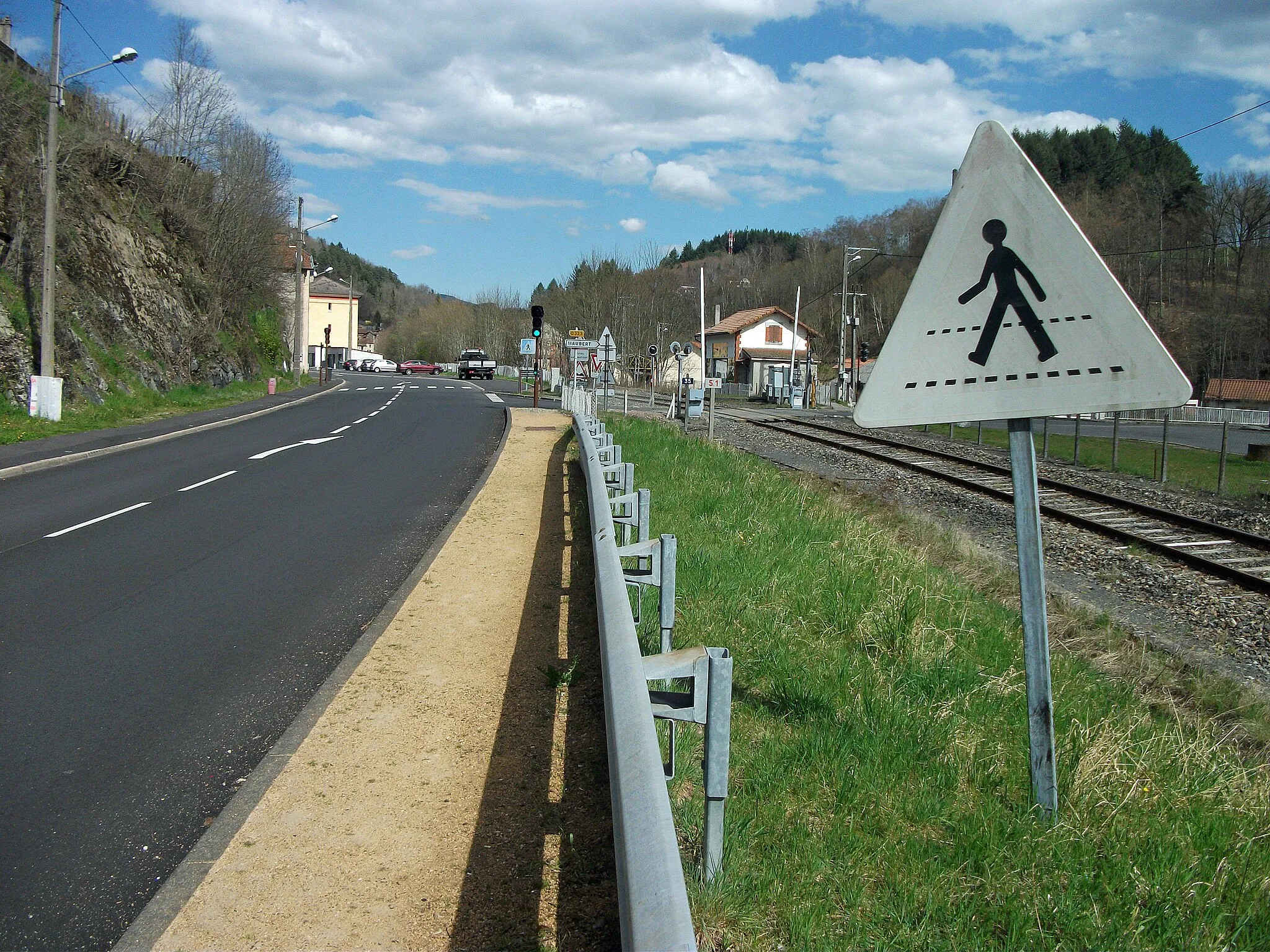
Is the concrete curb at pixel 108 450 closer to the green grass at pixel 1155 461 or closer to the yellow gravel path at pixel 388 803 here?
the yellow gravel path at pixel 388 803

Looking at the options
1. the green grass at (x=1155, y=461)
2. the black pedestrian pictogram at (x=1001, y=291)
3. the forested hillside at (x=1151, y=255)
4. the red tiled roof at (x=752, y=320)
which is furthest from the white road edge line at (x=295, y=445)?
the red tiled roof at (x=752, y=320)

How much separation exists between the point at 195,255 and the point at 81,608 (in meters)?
40.2

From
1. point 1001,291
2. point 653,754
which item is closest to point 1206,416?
point 1001,291

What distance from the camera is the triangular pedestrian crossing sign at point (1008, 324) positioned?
3.30 m

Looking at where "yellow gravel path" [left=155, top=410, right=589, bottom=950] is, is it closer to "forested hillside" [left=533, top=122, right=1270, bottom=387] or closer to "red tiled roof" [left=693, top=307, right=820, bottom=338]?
"forested hillside" [left=533, top=122, right=1270, bottom=387]

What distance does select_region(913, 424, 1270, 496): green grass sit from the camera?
841 inches

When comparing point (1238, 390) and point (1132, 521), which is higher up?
point (1238, 390)

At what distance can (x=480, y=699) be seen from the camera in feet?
18.3

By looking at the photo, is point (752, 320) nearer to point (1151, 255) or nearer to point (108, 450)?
point (1151, 255)

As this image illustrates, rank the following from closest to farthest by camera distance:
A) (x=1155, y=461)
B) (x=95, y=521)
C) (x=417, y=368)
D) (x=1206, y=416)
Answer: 1. (x=95, y=521)
2. (x=1155, y=461)
3. (x=1206, y=416)
4. (x=417, y=368)

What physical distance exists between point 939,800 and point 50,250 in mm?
23566

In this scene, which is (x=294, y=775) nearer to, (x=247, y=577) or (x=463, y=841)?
(x=463, y=841)

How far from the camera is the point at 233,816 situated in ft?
13.4

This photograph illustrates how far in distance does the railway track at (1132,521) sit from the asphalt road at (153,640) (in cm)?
874
